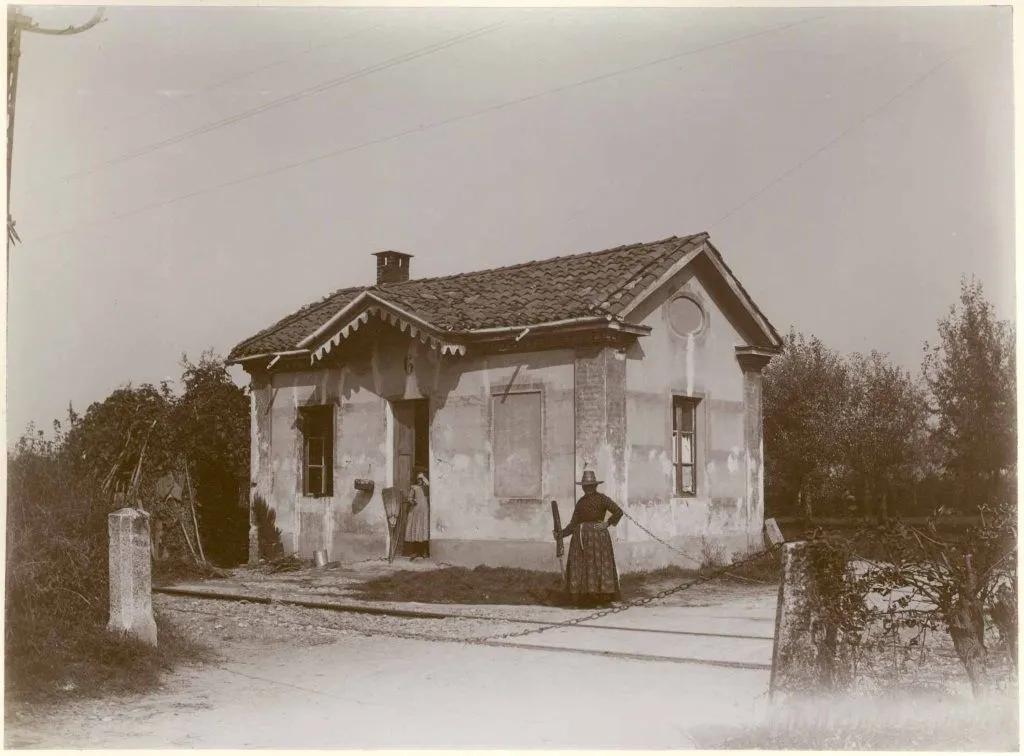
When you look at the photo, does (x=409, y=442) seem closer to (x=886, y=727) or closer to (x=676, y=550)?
(x=676, y=550)

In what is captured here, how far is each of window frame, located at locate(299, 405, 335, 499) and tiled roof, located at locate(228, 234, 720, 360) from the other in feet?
4.27

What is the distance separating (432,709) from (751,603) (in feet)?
21.3

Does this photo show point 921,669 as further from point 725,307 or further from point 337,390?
point 337,390

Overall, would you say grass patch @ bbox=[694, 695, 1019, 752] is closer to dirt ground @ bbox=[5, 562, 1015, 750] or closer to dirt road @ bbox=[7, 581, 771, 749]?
dirt ground @ bbox=[5, 562, 1015, 750]

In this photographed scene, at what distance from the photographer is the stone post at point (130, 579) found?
8336mm

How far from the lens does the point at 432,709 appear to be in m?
7.18

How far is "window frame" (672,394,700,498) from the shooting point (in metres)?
16.0

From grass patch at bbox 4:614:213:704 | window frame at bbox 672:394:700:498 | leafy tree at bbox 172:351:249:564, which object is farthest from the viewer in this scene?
leafy tree at bbox 172:351:249:564

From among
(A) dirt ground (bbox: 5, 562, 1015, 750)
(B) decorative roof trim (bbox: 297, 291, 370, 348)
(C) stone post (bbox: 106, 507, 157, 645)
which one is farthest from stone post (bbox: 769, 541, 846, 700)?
(B) decorative roof trim (bbox: 297, 291, 370, 348)

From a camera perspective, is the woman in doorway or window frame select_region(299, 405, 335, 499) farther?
window frame select_region(299, 405, 335, 499)

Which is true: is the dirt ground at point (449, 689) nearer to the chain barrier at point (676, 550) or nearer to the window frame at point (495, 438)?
the chain barrier at point (676, 550)

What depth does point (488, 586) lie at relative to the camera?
13.6 metres

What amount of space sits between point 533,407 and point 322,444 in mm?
5057

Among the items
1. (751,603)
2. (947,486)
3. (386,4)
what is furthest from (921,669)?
(947,486)
